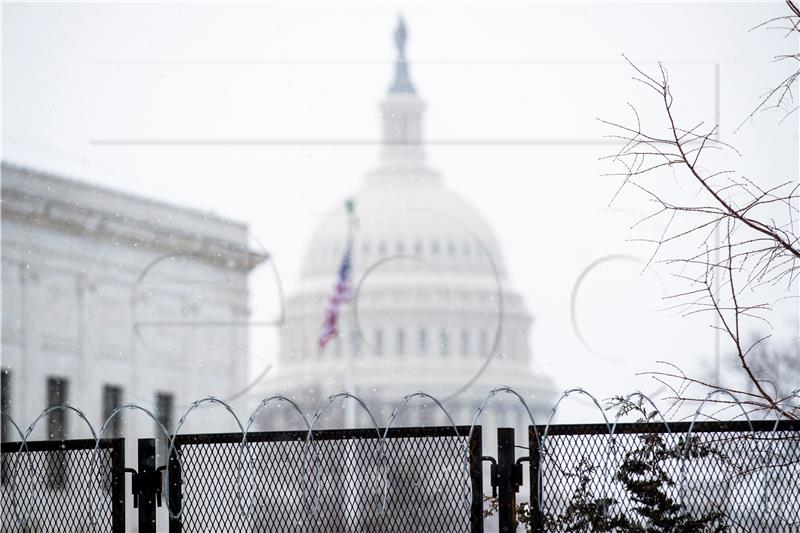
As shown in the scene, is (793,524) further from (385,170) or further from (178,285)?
(385,170)

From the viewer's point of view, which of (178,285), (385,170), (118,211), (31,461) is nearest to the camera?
(31,461)

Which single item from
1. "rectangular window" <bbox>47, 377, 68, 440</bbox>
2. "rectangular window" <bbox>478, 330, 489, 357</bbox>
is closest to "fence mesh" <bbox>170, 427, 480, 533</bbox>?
"rectangular window" <bbox>47, 377, 68, 440</bbox>

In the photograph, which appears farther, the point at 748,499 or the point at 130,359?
the point at 130,359

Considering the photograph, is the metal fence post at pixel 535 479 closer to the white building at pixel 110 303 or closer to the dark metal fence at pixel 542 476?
the dark metal fence at pixel 542 476

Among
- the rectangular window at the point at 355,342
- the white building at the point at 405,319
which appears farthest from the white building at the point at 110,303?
the rectangular window at the point at 355,342

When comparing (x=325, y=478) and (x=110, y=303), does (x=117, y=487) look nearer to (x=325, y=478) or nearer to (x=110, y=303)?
(x=325, y=478)

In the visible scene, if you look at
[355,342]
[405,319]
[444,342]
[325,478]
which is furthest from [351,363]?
[325,478]

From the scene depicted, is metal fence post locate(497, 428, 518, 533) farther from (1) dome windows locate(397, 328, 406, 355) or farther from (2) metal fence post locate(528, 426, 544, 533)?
(1) dome windows locate(397, 328, 406, 355)

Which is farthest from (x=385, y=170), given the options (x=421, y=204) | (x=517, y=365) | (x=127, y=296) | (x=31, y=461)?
(x=31, y=461)

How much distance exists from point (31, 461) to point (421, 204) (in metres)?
42.7

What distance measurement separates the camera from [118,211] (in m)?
30.1

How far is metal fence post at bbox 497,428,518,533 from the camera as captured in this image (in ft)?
16.1

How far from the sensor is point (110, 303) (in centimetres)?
3284

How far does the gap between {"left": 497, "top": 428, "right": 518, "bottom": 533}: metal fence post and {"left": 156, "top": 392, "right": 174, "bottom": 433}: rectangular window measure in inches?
1146
